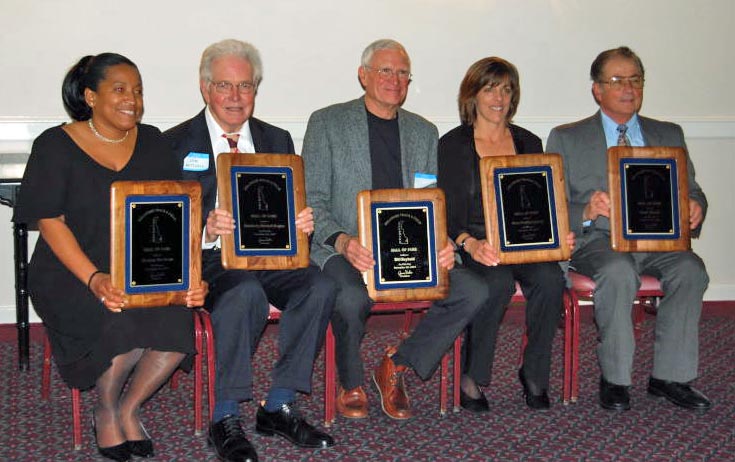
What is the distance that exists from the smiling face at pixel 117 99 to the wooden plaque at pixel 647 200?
2092 millimetres

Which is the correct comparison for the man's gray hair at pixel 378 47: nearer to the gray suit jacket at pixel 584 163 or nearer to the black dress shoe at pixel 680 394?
the gray suit jacket at pixel 584 163

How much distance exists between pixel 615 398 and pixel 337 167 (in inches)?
64.1

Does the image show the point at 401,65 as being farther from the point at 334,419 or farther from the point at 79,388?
the point at 79,388

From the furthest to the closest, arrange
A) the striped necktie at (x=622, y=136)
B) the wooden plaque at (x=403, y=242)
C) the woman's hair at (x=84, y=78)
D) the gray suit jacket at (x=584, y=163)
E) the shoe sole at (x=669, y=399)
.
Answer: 1. the striped necktie at (x=622, y=136)
2. the gray suit jacket at (x=584, y=163)
3. the shoe sole at (x=669, y=399)
4. the wooden plaque at (x=403, y=242)
5. the woman's hair at (x=84, y=78)

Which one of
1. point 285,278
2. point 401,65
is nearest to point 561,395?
point 285,278

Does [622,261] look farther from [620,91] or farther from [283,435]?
[283,435]

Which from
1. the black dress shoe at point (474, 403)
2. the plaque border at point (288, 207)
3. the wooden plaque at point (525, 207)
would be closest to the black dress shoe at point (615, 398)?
the black dress shoe at point (474, 403)

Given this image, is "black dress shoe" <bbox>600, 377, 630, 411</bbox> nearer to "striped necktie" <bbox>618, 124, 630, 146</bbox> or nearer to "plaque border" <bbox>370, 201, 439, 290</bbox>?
"plaque border" <bbox>370, 201, 439, 290</bbox>

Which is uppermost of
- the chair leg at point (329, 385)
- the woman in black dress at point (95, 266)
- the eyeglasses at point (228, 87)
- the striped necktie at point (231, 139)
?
the eyeglasses at point (228, 87)

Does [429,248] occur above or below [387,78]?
below

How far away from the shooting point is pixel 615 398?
4.01 meters

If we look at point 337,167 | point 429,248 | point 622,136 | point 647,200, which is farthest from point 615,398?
point 337,167

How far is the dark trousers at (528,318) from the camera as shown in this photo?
13.1ft

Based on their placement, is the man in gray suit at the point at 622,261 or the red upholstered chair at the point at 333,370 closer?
the red upholstered chair at the point at 333,370
